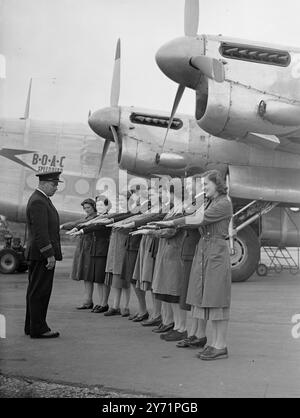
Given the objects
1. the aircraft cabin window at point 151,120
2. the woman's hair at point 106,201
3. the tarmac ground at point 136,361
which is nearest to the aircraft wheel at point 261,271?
the aircraft cabin window at point 151,120

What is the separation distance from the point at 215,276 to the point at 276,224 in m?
7.43

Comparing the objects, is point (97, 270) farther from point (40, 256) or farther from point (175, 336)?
point (175, 336)

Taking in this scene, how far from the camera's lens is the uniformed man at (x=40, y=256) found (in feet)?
18.9

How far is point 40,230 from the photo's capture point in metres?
5.82

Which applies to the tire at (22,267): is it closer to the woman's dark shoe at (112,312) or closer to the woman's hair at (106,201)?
the woman's hair at (106,201)

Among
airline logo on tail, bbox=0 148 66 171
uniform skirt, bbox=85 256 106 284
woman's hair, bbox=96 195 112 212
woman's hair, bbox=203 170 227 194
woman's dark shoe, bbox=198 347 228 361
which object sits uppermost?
airline logo on tail, bbox=0 148 66 171

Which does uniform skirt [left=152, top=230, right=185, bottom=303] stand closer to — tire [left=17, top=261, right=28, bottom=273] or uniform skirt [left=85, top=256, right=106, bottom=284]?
uniform skirt [left=85, top=256, right=106, bottom=284]

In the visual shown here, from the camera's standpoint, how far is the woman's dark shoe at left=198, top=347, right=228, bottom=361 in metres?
4.85

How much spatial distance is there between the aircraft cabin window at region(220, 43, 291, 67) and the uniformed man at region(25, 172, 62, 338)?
4262mm

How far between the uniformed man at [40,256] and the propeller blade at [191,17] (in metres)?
3.97

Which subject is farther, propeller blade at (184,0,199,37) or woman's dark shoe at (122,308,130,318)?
propeller blade at (184,0,199,37)

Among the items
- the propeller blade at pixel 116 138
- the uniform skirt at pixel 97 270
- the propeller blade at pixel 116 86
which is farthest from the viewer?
the propeller blade at pixel 116 86

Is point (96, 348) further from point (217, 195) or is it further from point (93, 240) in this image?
point (93, 240)

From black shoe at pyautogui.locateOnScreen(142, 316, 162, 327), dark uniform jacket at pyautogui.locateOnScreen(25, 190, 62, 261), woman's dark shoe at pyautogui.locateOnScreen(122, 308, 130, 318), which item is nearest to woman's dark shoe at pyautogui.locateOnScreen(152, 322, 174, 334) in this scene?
black shoe at pyautogui.locateOnScreen(142, 316, 162, 327)
